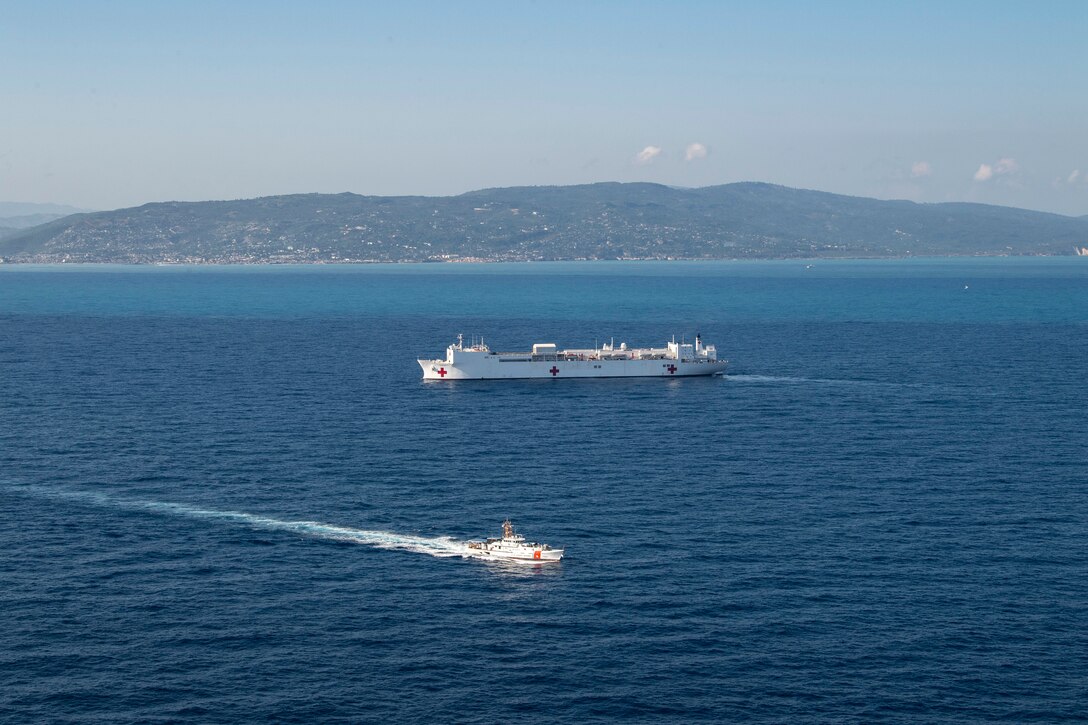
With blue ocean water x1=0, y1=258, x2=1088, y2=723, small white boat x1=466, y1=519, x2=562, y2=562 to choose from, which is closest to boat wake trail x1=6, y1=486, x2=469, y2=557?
blue ocean water x1=0, y1=258, x2=1088, y2=723

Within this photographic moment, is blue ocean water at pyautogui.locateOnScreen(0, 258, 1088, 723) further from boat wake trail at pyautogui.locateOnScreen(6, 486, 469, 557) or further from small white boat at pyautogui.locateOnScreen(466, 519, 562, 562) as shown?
small white boat at pyautogui.locateOnScreen(466, 519, 562, 562)

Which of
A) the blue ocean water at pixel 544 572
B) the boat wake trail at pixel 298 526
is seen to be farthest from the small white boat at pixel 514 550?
the blue ocean water at pixel 544 572

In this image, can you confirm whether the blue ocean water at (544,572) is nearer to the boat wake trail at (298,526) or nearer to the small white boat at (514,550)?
the boat wake trail at (298,526)

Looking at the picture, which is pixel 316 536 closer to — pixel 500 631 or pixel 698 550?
pixel 500 631

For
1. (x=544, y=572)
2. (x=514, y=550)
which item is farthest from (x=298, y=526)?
(x=544, y=572)

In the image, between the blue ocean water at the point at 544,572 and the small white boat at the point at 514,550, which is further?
the small white boat at the point at 514,550

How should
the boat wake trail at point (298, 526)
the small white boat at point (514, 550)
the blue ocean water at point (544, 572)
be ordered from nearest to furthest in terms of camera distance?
the blue ocean water at point (544, 572)
the small white boat at point (514, 550)
the boat wake trail at point (298, 526)

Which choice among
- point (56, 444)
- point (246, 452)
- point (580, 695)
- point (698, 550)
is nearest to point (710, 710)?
point (580, 695)
